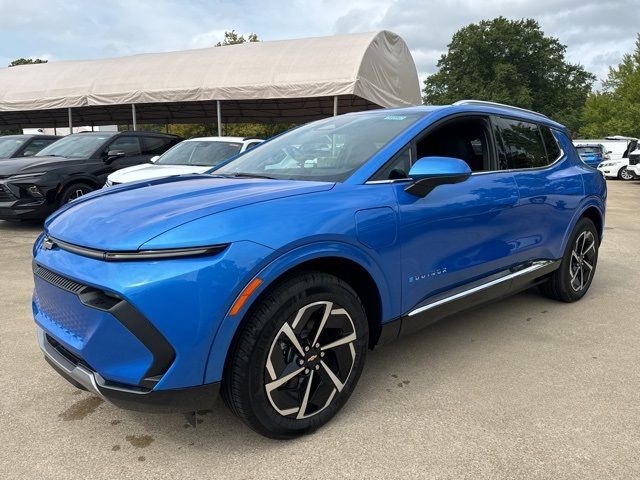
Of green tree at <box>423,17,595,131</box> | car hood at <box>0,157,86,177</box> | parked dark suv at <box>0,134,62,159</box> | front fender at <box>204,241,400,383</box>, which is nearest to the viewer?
front fender at <box>204,241,400,383</box>

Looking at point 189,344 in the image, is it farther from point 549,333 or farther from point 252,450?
point 549,333

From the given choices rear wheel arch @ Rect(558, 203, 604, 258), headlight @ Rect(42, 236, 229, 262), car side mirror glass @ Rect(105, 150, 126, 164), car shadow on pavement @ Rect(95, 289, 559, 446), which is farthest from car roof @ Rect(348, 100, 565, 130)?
car side mirror glass @ Rect(105, 150, 126, 164)

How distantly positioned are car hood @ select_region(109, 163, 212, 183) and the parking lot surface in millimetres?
3706

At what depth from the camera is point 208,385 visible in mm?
1936

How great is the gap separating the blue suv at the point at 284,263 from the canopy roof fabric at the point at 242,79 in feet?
33.8

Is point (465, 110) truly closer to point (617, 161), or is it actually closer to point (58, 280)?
point (58, 280)

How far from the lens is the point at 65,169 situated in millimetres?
7570

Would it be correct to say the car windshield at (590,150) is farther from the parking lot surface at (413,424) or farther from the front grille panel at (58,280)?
the front grille panel at (58,280)

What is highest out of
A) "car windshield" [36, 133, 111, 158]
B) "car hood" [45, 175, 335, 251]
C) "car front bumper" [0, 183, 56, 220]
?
"car windshield" [36, 133, 111, 158]

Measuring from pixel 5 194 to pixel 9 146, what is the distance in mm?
3438

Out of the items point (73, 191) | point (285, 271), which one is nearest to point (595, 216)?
point (285, 271)

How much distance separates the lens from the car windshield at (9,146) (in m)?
9.60

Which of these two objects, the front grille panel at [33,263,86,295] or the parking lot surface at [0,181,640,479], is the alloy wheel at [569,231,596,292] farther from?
the front grille panel at [33,263,86,295]

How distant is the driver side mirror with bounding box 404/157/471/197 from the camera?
98.7 inches
